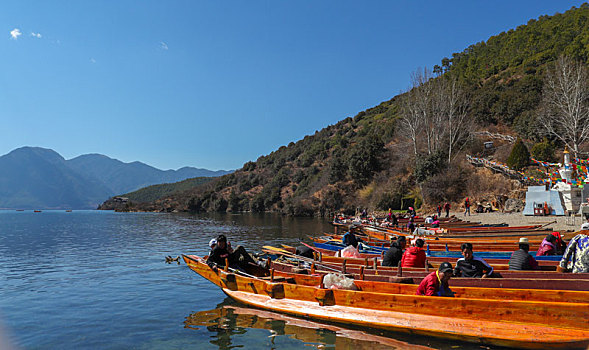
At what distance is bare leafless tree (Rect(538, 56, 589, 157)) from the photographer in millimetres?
36625

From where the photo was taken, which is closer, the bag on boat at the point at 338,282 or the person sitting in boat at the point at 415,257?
the bag on boat at the point at 338,282

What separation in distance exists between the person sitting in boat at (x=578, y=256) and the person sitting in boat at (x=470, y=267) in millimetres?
1686

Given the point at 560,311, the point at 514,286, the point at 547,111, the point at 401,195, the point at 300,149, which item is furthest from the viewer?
the point at 300,149

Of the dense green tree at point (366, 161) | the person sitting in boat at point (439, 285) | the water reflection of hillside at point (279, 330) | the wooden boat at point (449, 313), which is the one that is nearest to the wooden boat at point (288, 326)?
the water reflection of hillside at point (279, 330)

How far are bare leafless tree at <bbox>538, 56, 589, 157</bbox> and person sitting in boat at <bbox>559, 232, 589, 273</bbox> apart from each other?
110 feet

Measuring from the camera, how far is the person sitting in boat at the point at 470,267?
27.5ft

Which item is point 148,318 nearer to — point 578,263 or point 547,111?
point 578,263

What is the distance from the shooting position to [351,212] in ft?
183

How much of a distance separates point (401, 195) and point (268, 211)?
113 feet

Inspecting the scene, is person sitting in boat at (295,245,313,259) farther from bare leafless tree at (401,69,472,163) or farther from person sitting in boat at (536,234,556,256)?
bare leafless tree at (401,69,472,163)

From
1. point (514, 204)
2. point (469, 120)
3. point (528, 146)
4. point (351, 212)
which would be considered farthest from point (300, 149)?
point (514, 204)

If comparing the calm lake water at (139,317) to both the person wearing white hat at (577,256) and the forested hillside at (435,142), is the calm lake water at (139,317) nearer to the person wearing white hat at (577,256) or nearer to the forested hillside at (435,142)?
the person wearing white hat at (577,256)

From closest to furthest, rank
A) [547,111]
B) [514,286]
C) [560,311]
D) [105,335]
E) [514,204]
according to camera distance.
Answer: [560,311]
[514,286]
[105,335]
[514,204]
[547,111]

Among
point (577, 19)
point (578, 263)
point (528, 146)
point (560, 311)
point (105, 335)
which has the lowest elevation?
point (105, 335)
